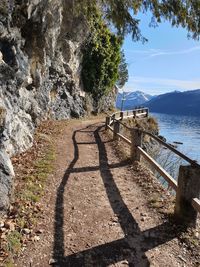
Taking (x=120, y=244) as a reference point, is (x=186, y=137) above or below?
below

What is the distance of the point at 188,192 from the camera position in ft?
21.7

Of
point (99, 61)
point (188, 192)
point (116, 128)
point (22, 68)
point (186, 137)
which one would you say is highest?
point (99, 61)

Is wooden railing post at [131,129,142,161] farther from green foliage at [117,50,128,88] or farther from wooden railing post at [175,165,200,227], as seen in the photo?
green foliage at [117,50,128,88]

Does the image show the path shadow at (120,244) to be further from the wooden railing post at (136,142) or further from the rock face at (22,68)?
the wooden railing post at (136,142)

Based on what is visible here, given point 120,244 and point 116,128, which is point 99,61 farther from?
point 120,244

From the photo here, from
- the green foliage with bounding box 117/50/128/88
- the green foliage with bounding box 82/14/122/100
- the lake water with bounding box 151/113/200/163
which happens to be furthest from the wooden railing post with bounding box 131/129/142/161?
the green foliage with bounding box 117/50/128/88

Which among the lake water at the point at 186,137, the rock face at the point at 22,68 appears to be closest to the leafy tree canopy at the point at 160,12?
the rock face at the point at 22,68

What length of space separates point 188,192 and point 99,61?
32.0 metres

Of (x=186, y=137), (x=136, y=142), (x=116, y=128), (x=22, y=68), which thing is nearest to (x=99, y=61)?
(x=116, y=128)

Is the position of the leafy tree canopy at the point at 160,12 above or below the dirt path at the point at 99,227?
above

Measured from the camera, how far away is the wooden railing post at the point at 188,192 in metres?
6.54

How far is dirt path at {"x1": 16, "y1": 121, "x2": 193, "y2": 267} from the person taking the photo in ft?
18.4

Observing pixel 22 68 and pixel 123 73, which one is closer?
pixel 22 68

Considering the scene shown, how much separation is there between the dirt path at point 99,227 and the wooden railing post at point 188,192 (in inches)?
21.4
